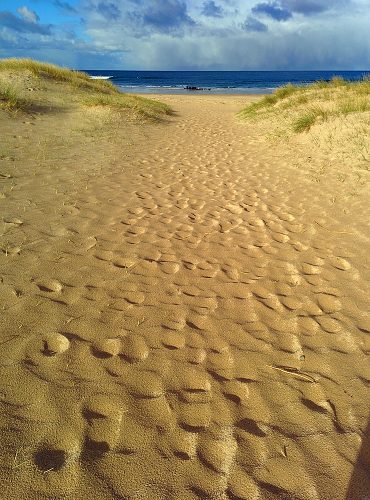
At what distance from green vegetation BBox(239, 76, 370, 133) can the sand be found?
5967mm

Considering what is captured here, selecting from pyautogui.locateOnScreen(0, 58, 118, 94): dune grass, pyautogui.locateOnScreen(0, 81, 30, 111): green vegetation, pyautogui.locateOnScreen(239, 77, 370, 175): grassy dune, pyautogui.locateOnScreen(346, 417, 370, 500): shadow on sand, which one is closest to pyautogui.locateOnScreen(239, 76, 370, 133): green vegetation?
pyautogui.locateOnScreen(239, 77, 370, 175): grassy dune

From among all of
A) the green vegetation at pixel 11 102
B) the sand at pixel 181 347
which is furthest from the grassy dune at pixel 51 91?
the sand at pixel 181 347

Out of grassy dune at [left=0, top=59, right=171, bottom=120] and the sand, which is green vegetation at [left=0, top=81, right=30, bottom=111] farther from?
the sand

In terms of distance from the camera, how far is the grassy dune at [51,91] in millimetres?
12102

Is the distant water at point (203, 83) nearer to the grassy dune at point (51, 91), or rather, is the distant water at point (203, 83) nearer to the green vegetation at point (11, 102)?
the grassy dune at point (51, 91)

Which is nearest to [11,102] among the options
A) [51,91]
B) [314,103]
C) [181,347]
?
[51,91]

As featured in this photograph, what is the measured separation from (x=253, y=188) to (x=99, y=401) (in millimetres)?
4886

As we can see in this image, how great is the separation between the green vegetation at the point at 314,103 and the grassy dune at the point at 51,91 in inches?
192

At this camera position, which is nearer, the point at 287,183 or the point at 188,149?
the point at 287,183

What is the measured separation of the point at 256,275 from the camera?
10.9 ft

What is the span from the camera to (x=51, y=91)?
585 inches

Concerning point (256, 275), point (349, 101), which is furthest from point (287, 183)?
point (349, 101)

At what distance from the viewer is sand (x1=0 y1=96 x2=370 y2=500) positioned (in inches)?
63.6

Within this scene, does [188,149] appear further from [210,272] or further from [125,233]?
[210,272]
